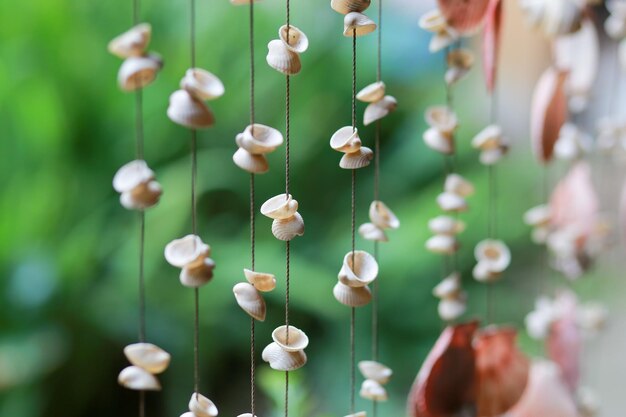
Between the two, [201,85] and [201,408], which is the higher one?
[201,85]

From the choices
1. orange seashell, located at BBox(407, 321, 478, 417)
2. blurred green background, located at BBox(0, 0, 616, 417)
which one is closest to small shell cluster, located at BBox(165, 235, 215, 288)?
orange seashell, located at BBox(407, 321, 478, 417)

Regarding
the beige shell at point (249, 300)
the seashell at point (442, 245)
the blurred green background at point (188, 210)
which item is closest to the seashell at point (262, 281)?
the beige shell at point (249, 300)

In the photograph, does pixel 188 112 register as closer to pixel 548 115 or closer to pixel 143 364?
pixel 143 364

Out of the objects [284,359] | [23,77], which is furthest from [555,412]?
[23,77]

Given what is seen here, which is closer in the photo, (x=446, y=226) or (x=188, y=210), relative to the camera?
(x=446, y=226)

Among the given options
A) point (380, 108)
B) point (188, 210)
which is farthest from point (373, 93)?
point (188, 210)

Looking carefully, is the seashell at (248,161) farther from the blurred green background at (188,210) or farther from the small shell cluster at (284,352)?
the blurred green background at (188,210)
